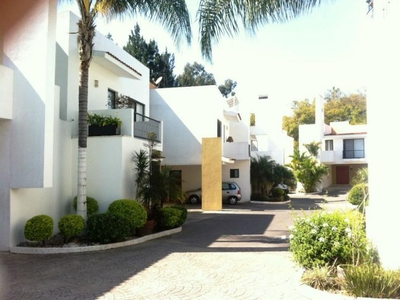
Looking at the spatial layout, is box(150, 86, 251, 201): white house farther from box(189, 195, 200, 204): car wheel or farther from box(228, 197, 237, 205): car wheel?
box(189, 195, 200, 204): car wheel

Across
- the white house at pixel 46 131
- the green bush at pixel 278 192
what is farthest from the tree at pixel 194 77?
the white house at pixel 46 131

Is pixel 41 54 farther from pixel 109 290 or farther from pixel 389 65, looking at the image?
pixel 389 65

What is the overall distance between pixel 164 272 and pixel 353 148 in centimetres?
3740

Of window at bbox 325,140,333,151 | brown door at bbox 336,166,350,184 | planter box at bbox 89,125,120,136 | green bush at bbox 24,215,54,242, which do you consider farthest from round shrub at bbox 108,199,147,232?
brown door at bbox 336,166,350,184

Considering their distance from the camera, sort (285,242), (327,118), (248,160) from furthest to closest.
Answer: (327,118), (248,160), (285,242)

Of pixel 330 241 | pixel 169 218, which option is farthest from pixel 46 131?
pixel 330 241

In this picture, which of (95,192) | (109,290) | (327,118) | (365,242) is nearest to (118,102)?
(95,192)

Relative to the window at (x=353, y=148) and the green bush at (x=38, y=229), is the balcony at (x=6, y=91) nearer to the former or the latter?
the green bush at (x=38, y=229)

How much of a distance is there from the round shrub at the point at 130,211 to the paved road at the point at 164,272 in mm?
724

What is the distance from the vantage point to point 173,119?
24031 mm

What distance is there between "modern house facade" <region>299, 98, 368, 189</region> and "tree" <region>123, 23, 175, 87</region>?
613 inches

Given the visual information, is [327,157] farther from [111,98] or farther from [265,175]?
[111,98]

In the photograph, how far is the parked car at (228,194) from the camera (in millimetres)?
25781

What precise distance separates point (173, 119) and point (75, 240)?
13919mm
